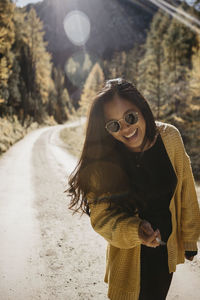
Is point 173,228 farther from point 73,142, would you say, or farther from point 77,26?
point 77,26

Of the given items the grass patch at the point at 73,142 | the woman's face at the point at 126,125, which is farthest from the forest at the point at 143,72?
the woman's face at the point at 126,125

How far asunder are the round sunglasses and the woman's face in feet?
0.07

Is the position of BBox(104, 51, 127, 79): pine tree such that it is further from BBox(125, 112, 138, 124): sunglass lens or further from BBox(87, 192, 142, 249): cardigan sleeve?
BBox(87, 192, 142, 249): cardigan sleeve

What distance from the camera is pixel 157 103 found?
67.2 feet

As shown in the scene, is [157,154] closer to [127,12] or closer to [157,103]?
[157,103]

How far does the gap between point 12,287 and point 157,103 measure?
20252 millimetres

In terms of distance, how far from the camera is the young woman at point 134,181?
1.46 metres

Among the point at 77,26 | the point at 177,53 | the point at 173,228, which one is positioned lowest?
the point at 173,228

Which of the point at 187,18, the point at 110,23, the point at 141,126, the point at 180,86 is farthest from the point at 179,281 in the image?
the point at 110,23

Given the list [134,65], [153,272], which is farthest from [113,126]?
[134,65]

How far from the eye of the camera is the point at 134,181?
4.97 ft

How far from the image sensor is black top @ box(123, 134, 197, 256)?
1.51 m

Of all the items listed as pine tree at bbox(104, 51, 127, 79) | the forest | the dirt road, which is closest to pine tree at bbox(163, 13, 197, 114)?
the forest

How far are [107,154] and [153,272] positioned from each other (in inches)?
41.5
